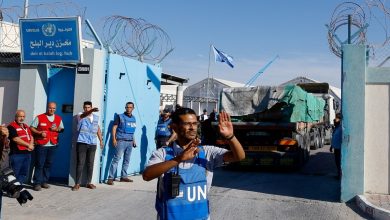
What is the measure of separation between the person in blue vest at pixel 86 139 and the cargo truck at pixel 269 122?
402cm

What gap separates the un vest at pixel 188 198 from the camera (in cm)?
297

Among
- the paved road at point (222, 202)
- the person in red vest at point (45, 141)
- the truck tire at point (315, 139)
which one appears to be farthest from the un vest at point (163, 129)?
the truck tire at point (315, 139)

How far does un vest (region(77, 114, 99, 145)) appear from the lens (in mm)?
8508

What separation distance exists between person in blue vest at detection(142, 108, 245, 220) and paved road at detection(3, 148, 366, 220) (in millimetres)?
3930

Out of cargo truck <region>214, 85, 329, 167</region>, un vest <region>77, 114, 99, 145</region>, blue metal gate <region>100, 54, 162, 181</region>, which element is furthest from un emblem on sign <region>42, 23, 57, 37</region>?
cargo truck <region>214, 85, 329, 167</region>

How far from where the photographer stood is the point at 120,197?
813cm

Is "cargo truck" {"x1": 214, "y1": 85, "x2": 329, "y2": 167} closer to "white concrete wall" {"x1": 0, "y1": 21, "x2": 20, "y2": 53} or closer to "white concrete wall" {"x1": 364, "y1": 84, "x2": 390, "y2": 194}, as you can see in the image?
"white concrete wall" {"x1": 364, "y1": 84, "x2": 390, "y2": 194}

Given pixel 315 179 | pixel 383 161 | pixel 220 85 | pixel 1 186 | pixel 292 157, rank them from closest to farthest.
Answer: pixel 1 186, pixel 383 161, pixel 315 179, pixel 292 157, pixel 220 85

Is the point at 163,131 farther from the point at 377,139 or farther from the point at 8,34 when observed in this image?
the point at 8,34

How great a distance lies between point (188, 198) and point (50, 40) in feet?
22.6

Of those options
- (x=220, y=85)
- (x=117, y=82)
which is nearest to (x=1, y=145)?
(x=117, y=82)

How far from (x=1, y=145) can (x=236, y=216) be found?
12.7 feet

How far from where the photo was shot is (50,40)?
890 cm

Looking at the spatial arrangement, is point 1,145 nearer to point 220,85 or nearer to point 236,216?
point 236,216
